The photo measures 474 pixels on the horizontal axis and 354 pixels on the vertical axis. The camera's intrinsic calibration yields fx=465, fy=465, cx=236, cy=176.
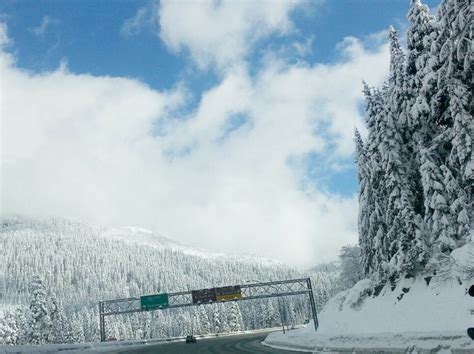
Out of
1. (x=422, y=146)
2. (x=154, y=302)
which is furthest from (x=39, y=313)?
(x=422, y=146)

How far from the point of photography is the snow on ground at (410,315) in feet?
52.2

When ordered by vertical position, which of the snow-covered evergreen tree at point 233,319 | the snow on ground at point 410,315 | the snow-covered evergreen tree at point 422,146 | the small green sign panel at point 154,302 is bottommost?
the snow-covered evergreen tree at point 233,319

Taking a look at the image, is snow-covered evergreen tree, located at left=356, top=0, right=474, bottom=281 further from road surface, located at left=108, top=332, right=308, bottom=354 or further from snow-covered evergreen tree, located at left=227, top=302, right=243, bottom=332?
snow-covered evergreen tree, located at left=227, top=302, right=243, bottom=332

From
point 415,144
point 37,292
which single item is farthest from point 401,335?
point 37,292

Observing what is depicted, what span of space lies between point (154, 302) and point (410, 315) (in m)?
55.8

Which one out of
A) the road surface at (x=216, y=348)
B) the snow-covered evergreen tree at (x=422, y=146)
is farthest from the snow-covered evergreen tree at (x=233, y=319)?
the snow-covered evergreen tree at (x=422, y=146)

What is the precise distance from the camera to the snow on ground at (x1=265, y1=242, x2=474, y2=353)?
1591 cm

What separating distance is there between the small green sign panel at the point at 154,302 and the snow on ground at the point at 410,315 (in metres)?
40.5

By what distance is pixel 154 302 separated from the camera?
79625 mm

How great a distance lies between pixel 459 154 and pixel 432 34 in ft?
25.8

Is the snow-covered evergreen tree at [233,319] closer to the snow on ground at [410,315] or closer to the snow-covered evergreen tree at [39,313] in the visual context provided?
the snow-covered evergreen tree at [39,313]

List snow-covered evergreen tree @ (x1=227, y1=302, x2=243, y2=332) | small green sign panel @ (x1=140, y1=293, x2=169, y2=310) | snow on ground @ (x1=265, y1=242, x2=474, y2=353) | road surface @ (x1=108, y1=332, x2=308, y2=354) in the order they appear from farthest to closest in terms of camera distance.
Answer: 1. snow-covered evergreen tree @ (x1=227, y1=302, x2=243, y2=332)
2. small green sign panel @ (x1=140, y1=293, x2=169, y2=310)
3. road surface @ (x1=108, y1=332, x2=308, y2=354)
4. snow on ground @ (x1=265, y1=242, x2=474, y2=353)

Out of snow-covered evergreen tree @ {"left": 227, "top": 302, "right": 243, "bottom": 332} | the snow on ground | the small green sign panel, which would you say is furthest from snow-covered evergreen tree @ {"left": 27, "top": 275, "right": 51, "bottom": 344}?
snow-covered evergreen tree @ {"left": 227, "top": 302, "right": 243, "bottom": 332}

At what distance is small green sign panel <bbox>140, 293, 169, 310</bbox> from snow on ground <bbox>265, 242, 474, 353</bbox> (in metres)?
40.5
